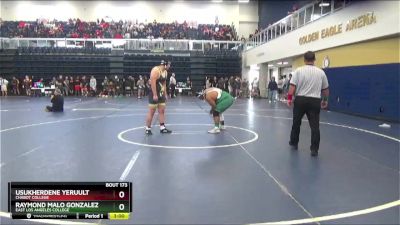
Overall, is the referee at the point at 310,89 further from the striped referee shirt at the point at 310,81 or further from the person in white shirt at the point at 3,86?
the person in white shirt at the point at 3,86

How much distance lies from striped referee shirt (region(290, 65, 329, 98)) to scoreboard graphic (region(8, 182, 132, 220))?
454 centimetres

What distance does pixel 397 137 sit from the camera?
28.9 feet

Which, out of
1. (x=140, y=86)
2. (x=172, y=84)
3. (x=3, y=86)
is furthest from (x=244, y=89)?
(x=3, y=86)

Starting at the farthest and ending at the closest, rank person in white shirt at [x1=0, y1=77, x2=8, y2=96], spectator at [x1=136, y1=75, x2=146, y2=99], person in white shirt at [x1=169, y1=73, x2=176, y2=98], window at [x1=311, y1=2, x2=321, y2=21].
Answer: person in white shirt at [x1=0, y1=77, x2=8, y2=96], person in white shirt at [x1=169, y1=73, x2=176, y2=98], spectator at [x1=136, y1=75, x2=146, y2=99], window at [x1=311, y1=2, x2=321, y2=21]

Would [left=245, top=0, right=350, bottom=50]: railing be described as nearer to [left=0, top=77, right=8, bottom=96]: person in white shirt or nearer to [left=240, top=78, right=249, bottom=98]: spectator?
[left=240, top=78, right=249, bottom=98]: spectator

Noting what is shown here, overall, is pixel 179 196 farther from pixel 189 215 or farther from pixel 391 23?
pixel 391 23

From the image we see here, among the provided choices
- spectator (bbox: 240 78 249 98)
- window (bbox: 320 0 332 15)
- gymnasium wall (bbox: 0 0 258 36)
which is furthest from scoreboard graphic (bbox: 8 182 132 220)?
gymnasium wall (bbox: 0 0 258 36)

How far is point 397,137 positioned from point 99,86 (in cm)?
2640

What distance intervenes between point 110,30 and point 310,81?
103ft

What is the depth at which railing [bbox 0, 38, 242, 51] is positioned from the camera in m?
31.3

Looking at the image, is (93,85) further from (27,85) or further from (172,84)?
(172,84)

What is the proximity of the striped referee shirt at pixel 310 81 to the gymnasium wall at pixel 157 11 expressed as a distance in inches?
1403

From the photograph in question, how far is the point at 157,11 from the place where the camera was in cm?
4147

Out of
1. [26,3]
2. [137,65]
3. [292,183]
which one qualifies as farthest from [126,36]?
[292,183]
